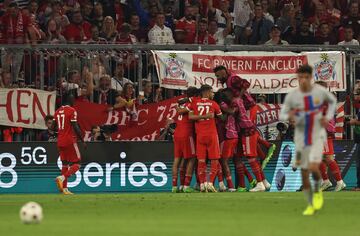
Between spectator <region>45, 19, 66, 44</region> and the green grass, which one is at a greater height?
spectator <region>45, 19, 66, 44</region>

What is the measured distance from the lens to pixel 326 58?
2759cm

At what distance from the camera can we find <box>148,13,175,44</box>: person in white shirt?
2867 cm

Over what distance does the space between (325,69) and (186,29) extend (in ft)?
13.2

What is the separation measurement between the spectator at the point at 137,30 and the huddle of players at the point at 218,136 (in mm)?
4120

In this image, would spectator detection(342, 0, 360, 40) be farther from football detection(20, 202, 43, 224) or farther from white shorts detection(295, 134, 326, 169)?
football detection(20, 202, 43, 224)

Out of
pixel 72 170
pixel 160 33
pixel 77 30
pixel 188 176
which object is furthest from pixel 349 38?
pixel 72 170

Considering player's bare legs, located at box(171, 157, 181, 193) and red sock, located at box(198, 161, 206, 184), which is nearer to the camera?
red sock, located at box(198, 161, 206, 184)

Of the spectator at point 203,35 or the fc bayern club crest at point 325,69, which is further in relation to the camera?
the spectator at point 203,35

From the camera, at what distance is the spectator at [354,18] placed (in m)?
30.4

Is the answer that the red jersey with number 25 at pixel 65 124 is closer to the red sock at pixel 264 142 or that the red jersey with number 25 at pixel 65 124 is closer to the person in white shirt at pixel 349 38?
the red sock at pixel 264 142

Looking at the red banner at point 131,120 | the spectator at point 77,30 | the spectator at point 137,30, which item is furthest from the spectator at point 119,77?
the spectator at point 137,30

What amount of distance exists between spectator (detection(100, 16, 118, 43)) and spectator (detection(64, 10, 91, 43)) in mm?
412

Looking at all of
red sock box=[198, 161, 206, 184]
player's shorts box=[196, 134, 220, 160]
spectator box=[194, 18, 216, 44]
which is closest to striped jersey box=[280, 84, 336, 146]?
player's shorts box=[196, 134, 220, 160]

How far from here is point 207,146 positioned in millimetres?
24797
